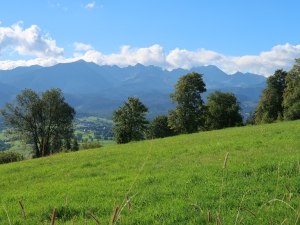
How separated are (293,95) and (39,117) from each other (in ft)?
151

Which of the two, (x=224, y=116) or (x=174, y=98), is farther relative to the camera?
(x=224, y=116)

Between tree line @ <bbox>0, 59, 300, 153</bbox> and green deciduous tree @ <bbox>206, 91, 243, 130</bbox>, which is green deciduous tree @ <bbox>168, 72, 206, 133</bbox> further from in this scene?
green deciduous tree @ <bbox>206, 91, 243, 130</bbox>

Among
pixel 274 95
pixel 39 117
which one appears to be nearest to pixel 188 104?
pixel 274 95

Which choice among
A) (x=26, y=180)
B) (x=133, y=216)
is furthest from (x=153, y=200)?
(x=26, y=180)

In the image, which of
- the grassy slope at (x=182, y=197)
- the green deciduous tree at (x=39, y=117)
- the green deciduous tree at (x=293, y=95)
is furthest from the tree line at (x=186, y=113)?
the grassy slope at (x=182, y=197)

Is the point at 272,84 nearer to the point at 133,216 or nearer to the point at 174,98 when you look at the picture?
the point at 174,98

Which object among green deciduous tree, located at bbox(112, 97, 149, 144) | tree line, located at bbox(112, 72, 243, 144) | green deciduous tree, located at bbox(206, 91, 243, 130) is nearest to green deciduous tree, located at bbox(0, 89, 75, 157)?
green deciduous tree, located at bbox(112, 97, 149, 144)

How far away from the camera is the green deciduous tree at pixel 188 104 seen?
4884 cm

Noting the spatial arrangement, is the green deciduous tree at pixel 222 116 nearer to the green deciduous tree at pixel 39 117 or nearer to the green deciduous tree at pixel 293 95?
the green deciduous tree at pixel 293 95

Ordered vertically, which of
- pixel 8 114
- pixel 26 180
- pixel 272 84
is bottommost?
pixel 26 180

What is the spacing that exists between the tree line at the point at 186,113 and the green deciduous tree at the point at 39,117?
34.7 feet

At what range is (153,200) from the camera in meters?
6.76

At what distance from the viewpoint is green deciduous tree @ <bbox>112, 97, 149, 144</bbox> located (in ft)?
174

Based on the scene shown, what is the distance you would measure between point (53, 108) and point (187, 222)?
45.4 m
